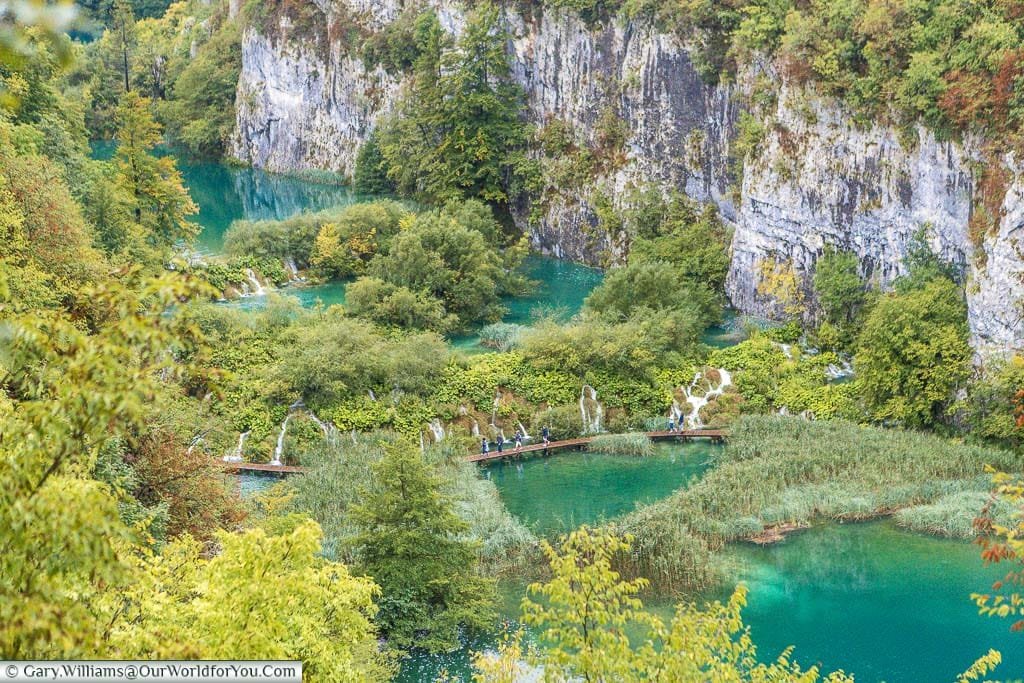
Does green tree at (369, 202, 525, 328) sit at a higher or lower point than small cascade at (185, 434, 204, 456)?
higher

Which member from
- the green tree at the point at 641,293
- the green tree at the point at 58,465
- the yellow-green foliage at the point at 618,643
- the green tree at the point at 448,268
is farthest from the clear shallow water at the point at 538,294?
the green tree at the point at 58,465

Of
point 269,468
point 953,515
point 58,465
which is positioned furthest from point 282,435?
point 58,465

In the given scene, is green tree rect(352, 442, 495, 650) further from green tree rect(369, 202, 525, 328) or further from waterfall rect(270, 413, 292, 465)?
green tree rect(369, 202, 525, 328)

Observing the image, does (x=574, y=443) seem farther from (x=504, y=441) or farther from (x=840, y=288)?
(x=840, y=288)

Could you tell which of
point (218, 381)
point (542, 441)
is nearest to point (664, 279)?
point (542, 441)

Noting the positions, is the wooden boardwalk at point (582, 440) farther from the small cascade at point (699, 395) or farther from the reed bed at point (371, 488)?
the reed bed at point (371, 488)

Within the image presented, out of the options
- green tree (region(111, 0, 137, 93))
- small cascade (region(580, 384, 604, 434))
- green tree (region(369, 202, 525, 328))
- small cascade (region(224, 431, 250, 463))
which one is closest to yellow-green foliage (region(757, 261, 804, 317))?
small cascade (region(580, 384, 604, 434))
